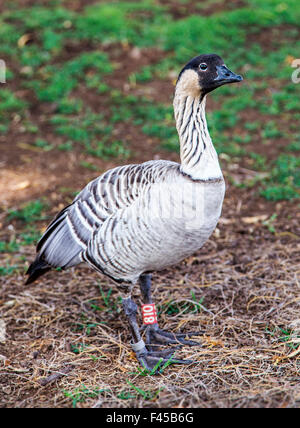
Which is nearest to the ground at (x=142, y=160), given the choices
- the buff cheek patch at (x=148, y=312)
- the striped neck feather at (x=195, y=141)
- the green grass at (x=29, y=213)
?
the green grass at (x=29, y=213)

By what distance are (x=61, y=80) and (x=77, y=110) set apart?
788 mm

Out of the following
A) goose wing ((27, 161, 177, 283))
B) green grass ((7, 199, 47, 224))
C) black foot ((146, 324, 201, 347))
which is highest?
goose wing ((27, 161, 177, 283))

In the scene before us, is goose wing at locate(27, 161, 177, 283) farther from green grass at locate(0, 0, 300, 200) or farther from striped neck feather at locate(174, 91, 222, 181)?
green grass at locate(0, 0, 300, 200)

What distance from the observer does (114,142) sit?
22.0 ft

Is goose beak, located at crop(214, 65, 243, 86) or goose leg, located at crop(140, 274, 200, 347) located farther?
goose leg, located at crop(140, 274, 200, 347)

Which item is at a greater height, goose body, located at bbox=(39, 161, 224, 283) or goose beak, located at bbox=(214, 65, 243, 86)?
goose beak, located at bbox=(214, 65, 243, 86)

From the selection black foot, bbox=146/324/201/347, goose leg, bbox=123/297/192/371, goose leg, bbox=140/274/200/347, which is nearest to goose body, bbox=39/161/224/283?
goose leg, bbox=123/297/192/371

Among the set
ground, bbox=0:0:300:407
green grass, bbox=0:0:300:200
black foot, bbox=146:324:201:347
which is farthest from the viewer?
green grass, bbox=0:0:300:200

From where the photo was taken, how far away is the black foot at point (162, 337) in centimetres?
405

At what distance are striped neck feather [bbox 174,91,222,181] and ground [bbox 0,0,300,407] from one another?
1.25 metres

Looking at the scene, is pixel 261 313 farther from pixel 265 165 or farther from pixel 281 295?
pixel 265 165

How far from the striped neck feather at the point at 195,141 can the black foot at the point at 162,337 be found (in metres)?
1.26

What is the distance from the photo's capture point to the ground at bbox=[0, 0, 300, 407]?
3.65m
